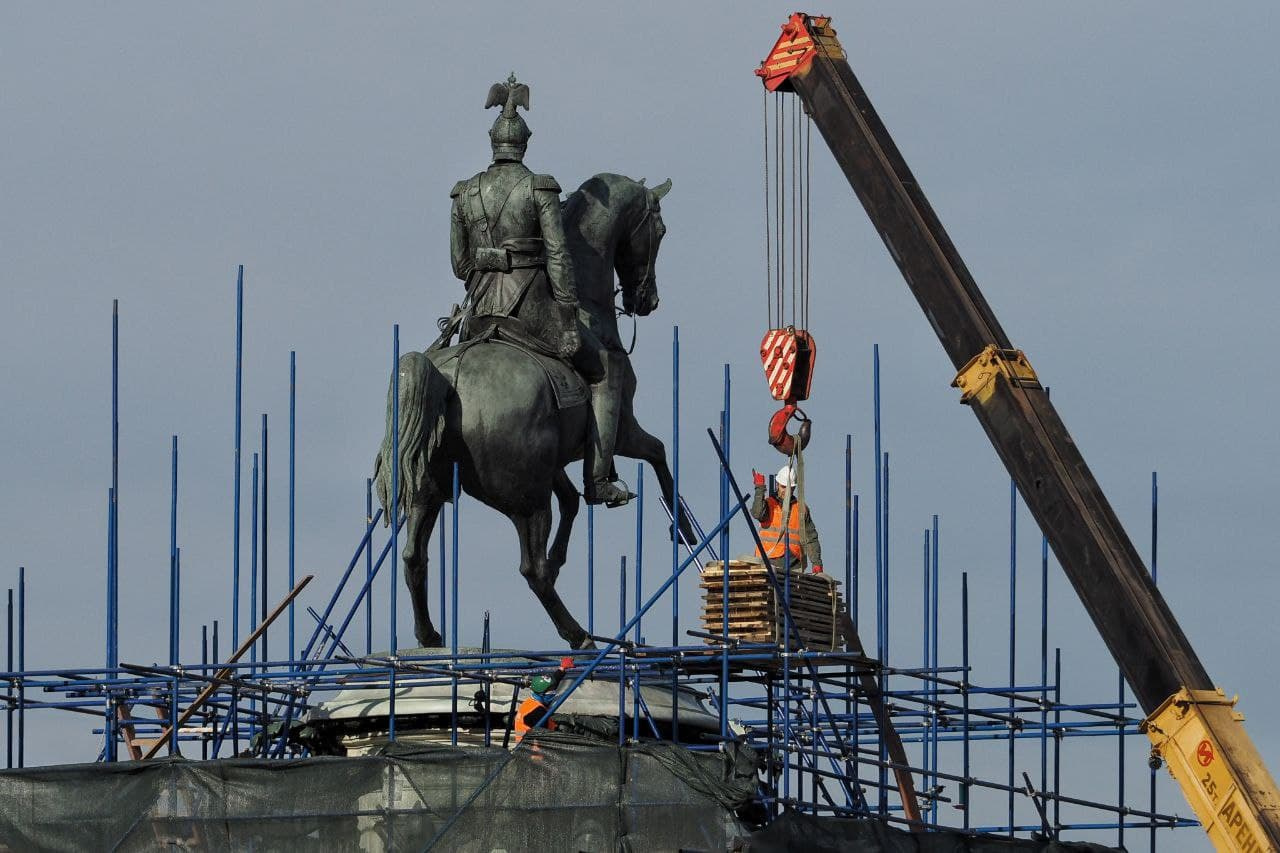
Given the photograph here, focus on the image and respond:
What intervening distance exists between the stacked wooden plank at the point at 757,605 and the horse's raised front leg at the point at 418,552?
2844 millimetres

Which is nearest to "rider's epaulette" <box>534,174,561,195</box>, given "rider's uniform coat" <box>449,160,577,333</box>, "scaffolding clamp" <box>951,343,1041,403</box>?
"rider's uniform coat" <box>449,160,577,333</box>

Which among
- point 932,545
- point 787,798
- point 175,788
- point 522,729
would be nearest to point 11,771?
point 175,788

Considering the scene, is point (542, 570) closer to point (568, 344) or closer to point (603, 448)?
point (603, 448)

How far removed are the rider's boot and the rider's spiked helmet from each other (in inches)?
102

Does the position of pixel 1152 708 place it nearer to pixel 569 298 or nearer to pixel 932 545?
pixel 932 545

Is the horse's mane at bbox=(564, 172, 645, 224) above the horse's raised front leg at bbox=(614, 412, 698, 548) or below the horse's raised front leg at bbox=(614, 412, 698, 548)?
above

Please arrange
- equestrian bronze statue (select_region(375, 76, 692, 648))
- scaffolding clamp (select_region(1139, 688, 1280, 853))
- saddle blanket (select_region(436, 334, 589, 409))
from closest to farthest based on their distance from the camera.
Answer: scaffolding clamp (select_region(1139, 688, 1280, 853))
equestrian bronze statue (select_region(375, 76, 692, 648))
saddle blanket (select_region(436, 334, 589, 409))

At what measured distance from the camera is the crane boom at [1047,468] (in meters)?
41.1

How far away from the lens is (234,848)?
132 feet

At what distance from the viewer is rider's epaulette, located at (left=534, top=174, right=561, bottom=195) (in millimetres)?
43469

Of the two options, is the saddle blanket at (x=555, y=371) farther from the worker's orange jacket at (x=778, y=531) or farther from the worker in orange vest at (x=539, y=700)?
the worker in orange vest at (x=539, y=700)

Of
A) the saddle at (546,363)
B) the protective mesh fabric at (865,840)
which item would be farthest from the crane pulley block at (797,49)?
the protective mesh fabric at (865,840)

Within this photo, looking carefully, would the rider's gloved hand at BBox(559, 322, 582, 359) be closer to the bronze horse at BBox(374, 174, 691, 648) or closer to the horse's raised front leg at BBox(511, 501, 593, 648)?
the bronze horse at BBox(374, 174, 691, 648)

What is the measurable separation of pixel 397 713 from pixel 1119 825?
Answer: 828 cm
